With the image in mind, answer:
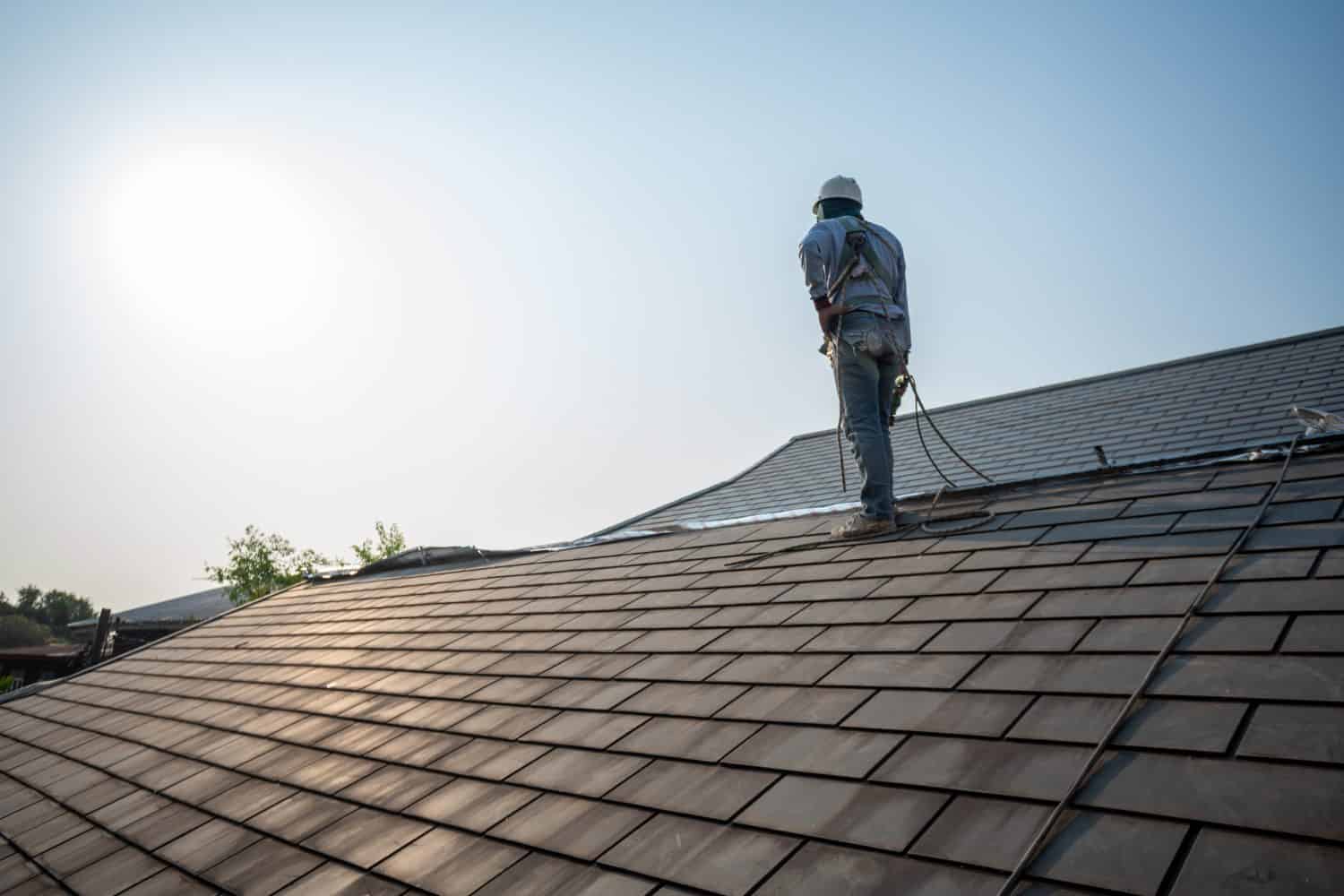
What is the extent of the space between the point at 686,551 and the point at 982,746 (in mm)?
3380

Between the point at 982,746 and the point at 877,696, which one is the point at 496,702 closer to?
the point at 877,696

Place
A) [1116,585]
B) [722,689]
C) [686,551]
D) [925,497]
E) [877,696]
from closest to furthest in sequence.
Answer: [877,696]
[1116,585]
[722,689]
[925,497]
[686,551]

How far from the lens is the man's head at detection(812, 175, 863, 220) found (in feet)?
14.8

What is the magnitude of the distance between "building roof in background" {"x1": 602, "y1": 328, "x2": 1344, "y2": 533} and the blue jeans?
3590mm

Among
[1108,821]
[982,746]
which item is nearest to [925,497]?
[982,746]

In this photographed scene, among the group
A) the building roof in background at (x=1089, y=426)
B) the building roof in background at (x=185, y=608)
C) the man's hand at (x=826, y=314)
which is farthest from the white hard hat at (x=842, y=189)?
the building roof in background at (x=185, y=608)

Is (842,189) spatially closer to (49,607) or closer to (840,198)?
(840,198)

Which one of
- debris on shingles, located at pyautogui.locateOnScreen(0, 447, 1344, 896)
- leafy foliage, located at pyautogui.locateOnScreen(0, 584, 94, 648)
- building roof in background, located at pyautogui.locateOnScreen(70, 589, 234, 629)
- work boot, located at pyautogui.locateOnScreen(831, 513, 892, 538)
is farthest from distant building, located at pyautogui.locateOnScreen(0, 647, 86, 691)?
leafy foliage, located at pyautogui.locateOnScreen(0, 584, 94, 648)

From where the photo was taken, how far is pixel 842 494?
10.5 metres

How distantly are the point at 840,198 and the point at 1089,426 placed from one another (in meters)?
7.15

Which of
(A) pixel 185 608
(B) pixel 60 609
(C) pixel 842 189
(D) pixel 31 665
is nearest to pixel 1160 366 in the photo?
(C) pixel 842 189

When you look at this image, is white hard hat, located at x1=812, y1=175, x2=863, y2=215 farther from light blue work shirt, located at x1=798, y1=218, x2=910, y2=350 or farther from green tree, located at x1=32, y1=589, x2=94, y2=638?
green tree, located at x1=32, y1=589, x2=94, y2=638

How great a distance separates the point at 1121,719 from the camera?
1.73 metres

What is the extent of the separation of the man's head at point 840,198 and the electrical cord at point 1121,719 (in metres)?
2.56
